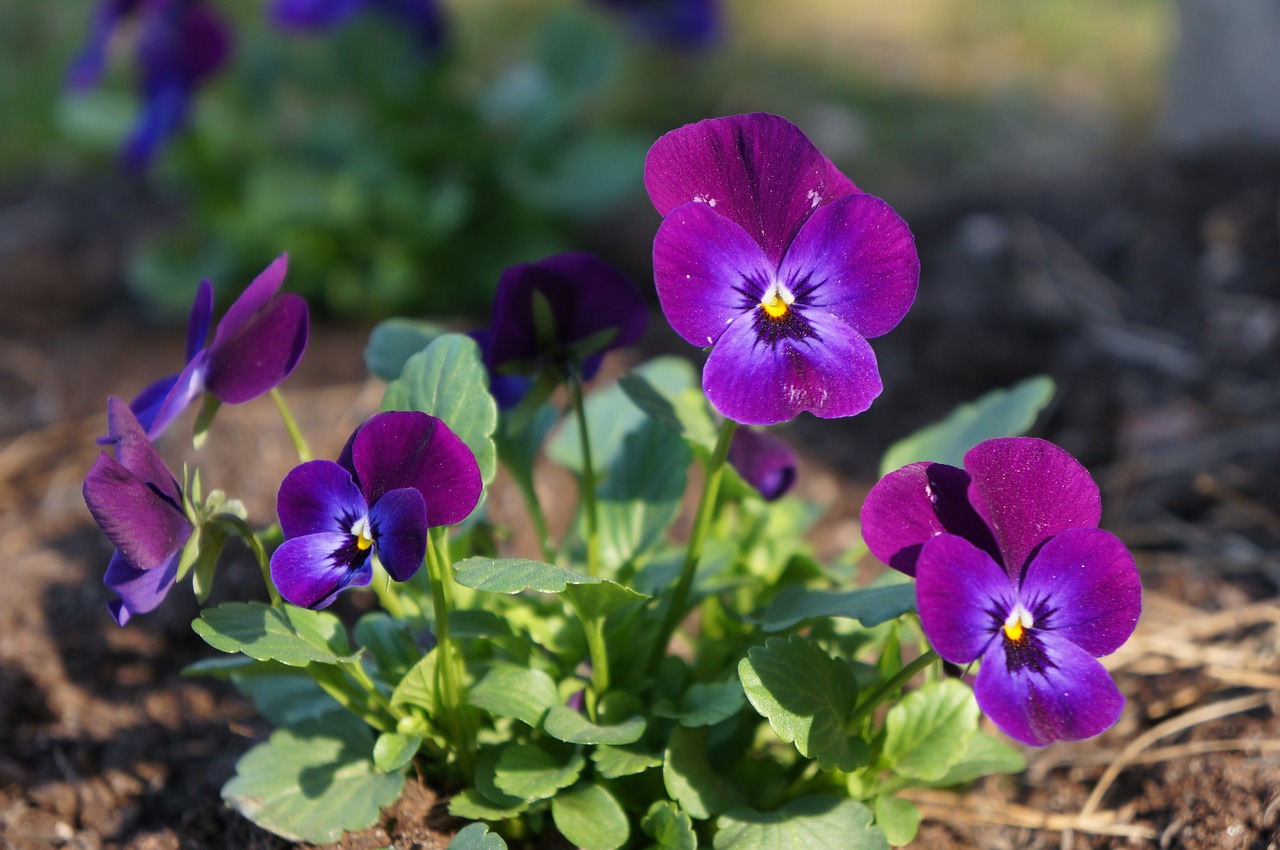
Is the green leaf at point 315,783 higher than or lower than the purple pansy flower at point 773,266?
lower

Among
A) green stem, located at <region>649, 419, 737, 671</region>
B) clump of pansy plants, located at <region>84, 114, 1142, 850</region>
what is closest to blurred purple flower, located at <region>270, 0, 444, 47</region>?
clump of pansy plants, located at <region>84, 114, 1142, 850</region>

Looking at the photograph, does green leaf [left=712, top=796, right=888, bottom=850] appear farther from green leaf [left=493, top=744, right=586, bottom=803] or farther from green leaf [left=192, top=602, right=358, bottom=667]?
green leaf [left=192, top=602, right=358, bottom=667]

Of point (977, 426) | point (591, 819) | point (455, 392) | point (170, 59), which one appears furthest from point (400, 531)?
point (170, 59)

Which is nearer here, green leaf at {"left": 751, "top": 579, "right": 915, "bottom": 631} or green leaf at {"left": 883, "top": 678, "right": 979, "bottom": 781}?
green leaf at {"left": 751, "top": 579, "right": 915, "bottom": 631}

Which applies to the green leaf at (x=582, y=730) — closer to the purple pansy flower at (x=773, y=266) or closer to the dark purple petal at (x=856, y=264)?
the purple pansy flower at (x=773, y=266)

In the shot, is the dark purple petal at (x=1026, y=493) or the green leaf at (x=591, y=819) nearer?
the dark purple petal at (x=1026, y=493)

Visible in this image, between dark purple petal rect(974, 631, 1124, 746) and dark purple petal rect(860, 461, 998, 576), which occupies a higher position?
dark purple petal rect(860, 461, 998, 576)

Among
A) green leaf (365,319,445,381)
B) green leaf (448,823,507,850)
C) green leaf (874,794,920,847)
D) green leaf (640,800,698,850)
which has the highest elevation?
green leaf (365,319,445,381)

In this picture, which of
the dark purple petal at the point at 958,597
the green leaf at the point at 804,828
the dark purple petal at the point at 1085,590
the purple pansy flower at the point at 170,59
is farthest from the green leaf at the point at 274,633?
the purple pansy flower at the point at 170,59
